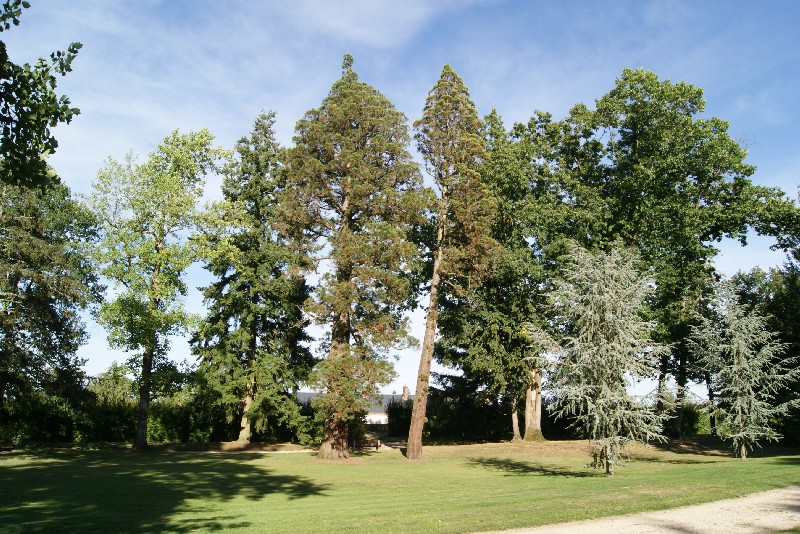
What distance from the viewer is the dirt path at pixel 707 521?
353 inches

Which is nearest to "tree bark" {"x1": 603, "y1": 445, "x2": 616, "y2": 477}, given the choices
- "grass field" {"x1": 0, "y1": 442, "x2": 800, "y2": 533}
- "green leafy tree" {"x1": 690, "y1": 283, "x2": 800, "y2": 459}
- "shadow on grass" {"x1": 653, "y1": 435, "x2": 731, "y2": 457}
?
"grass field" {"x1": 0, "y1": 442, "x2": 800, "y2": 533}

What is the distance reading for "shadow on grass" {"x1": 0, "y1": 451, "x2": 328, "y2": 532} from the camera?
9.64 metres

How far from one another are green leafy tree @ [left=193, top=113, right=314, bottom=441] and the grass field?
7593 mm

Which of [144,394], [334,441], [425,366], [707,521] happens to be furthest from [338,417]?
[707,521]

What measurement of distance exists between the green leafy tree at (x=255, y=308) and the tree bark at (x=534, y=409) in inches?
521

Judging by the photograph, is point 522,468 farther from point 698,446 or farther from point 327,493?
point 698,446

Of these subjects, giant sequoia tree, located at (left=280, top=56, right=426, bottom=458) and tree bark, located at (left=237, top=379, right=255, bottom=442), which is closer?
giant sequoia tree, located at (left=280, top=56, right=426, bottom=458)

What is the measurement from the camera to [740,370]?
2380cm

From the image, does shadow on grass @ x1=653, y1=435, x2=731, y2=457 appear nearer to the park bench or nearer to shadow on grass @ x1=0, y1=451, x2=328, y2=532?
the park bench

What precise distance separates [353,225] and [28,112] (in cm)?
2250

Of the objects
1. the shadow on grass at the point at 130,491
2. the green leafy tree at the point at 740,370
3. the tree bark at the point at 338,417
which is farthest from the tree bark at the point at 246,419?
the green leafy tree at the point at 740,370

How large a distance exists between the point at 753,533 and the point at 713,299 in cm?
1894

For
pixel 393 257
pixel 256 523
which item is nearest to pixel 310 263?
pixel 393 257

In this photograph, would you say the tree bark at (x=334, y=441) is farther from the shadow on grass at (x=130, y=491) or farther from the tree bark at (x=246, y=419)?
the tree bark at (x=246, y=419)
